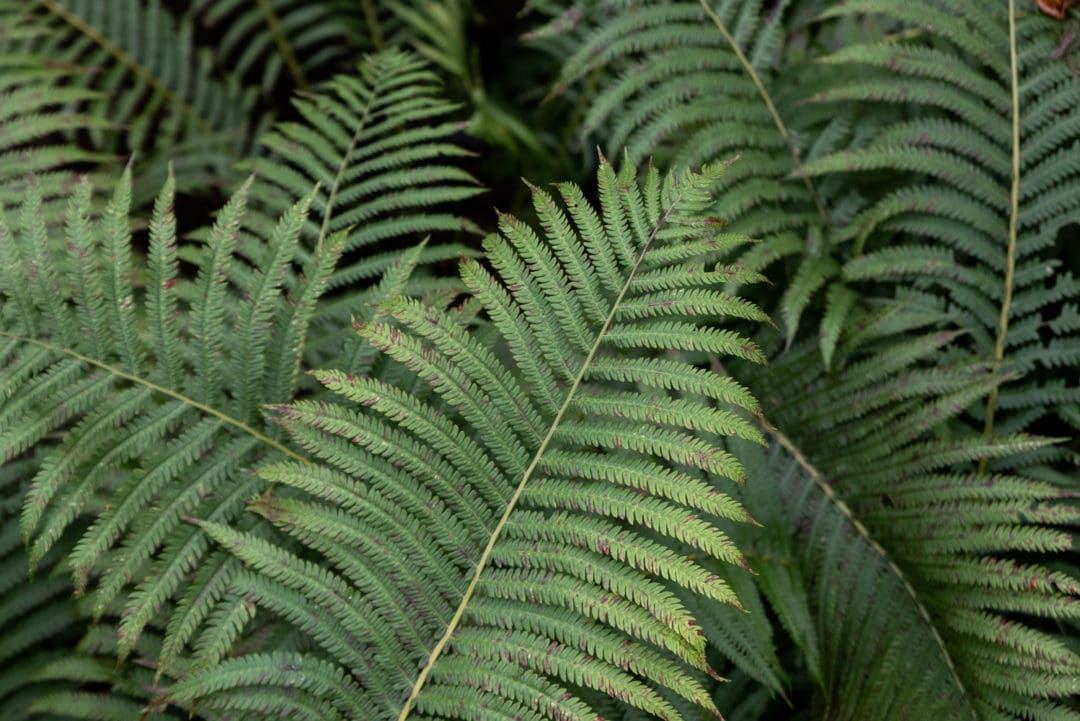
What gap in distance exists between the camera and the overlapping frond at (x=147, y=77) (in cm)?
275

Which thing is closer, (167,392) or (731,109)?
(167,392)

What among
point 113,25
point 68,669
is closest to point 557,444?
point 68,669

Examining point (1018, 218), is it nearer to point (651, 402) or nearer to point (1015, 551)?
point (1015, 551)

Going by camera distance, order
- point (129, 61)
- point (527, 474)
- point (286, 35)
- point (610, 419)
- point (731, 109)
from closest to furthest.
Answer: point (527, 474), point (610, 419), point (731, 109), point (129, 61), point (286, 35)

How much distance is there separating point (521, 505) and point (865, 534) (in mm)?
760

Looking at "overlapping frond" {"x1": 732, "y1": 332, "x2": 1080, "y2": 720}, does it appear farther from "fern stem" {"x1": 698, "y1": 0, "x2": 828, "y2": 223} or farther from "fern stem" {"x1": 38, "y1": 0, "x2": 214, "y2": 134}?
"fern stem" {"x1": 38, "y1": 0, "x2": 214, "y2": 134}

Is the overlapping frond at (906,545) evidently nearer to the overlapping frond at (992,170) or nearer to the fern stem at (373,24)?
the overlapping frond at (992,170)

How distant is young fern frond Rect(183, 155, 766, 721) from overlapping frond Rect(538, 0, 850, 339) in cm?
55

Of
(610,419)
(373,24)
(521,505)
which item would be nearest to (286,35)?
(373,24)

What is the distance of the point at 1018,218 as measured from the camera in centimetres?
180

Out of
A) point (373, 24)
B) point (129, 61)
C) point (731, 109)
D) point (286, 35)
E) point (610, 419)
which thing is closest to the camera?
point (610, 419)

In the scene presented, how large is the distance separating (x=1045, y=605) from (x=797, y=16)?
1575 millimetres

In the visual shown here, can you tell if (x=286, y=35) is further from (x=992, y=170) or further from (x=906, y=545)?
(x=906, y=545)

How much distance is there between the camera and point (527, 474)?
1.36 m
